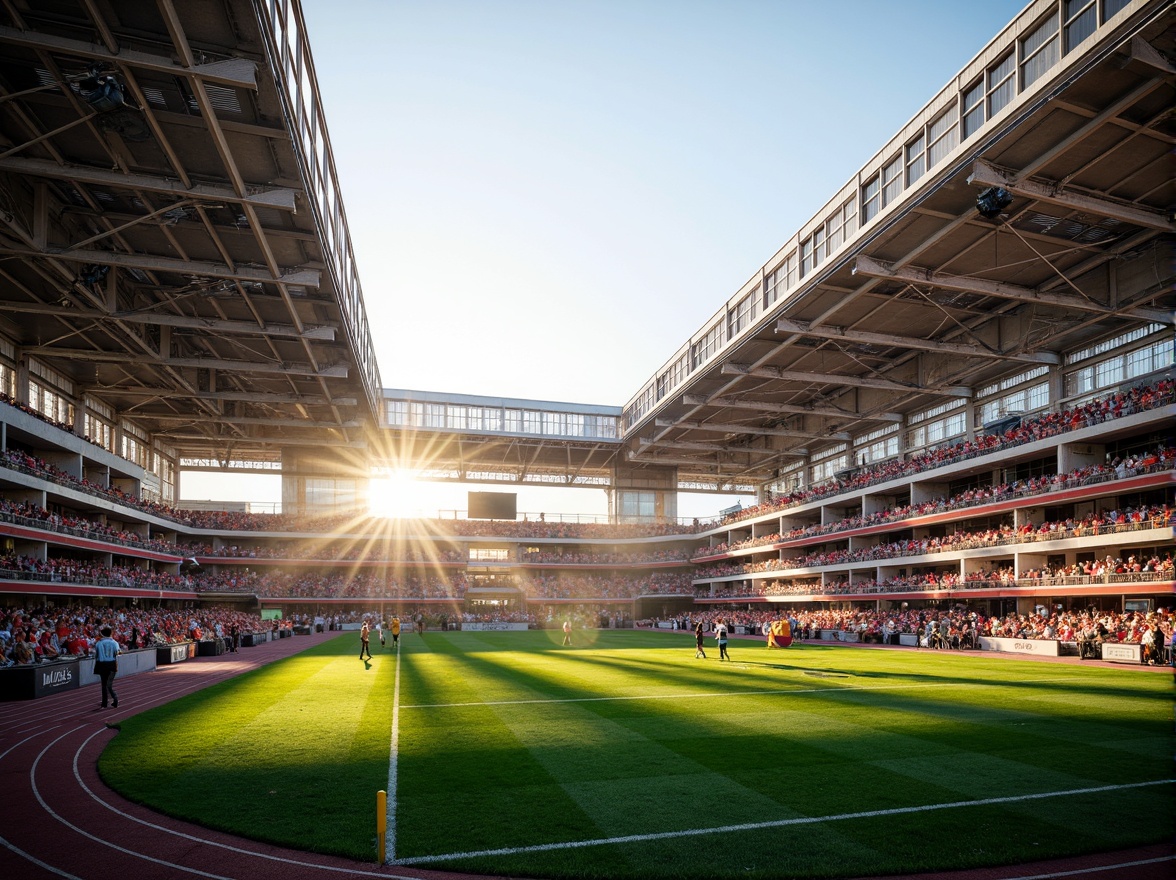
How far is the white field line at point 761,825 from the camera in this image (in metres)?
8.59

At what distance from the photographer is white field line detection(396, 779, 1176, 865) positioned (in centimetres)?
859

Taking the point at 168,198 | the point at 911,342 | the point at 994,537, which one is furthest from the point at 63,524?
the point at 994,537

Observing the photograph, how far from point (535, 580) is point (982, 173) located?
6165 centimetres

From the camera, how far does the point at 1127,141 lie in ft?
86.8

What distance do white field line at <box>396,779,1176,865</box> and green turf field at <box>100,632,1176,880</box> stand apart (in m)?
0.04

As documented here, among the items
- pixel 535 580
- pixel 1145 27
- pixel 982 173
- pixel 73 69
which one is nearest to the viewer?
pixel 1145 27

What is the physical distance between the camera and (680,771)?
12.1 m

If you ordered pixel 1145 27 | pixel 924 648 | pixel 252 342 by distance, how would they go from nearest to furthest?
pixel 1145 27, pixel 924 648, pixel 252 342

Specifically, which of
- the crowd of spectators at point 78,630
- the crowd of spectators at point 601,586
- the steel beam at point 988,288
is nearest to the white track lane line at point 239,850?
the crowd of spectators at point 78,630

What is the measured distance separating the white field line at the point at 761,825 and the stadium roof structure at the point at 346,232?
19.5 metres

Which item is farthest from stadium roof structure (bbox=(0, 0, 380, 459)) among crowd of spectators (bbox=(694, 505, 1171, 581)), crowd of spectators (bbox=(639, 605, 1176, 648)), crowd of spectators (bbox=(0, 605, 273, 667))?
crowd of spectators (bbox=(694, 505, 1171, 581))

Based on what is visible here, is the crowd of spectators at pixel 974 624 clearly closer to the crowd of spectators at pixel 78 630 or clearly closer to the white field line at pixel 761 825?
the white field line at pixel 761 825

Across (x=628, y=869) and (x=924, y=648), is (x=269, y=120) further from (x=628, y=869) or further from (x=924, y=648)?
(x=924, y=648)

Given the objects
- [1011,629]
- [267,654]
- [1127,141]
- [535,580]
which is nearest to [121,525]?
[267,654]
